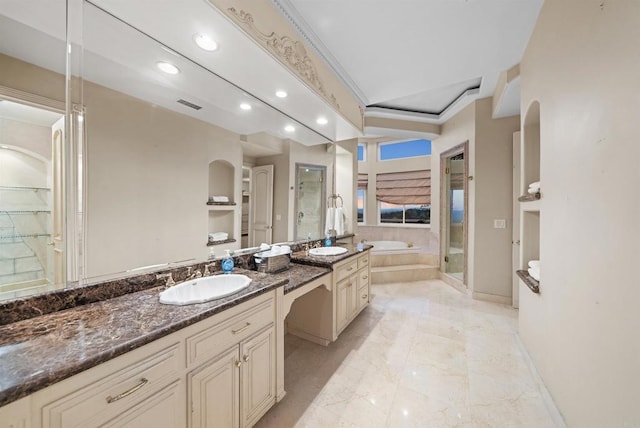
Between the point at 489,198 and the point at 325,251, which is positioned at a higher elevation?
the point at 489,198

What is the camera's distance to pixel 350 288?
2.57 m

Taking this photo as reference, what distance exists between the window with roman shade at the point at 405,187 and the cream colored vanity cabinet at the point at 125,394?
520 centimetres

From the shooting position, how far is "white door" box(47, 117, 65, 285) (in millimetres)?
1155

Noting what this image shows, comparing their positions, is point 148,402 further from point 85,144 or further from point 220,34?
point 220,34

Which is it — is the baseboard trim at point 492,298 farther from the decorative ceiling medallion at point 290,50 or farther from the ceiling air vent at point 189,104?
the ceiling air vent at point 189,104

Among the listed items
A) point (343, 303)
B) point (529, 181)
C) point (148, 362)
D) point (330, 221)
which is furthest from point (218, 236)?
point (529, 181)

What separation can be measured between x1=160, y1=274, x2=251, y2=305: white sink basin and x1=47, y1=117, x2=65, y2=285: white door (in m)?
0.48

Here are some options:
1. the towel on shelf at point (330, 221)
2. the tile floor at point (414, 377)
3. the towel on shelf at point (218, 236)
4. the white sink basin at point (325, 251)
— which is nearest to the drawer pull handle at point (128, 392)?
the tile floor at point (414, 377)

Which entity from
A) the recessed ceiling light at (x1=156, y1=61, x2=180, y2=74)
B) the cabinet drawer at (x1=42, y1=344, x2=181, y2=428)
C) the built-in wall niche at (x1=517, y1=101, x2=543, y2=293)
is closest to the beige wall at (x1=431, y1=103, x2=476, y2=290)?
the built-in wall niche at (x1=517, y1=101, x2=543, y2=293)

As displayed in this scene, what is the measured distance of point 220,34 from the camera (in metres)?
1.40

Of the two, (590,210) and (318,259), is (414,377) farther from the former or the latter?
(590,210)

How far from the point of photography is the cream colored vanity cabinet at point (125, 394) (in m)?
0.68

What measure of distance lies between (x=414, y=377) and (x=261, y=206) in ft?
6.34

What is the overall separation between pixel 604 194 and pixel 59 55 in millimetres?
2612
